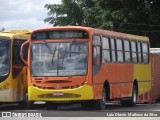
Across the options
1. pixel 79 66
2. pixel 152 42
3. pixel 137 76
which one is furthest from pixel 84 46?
pixel 152 42

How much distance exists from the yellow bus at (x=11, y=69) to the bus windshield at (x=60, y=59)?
1.62 meters

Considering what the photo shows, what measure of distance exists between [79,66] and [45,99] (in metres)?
1.66

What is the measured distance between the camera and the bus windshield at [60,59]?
2220cm

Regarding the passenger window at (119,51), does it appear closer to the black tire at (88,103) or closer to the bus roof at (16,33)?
the black tire at (88,103)

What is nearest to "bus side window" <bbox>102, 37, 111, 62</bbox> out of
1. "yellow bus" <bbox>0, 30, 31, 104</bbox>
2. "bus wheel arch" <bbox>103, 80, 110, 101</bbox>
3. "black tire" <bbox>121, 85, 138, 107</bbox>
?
"bus wheel arch" <bbox>103, 80, 110, 101</bbox>

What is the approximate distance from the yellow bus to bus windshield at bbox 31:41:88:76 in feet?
5.33

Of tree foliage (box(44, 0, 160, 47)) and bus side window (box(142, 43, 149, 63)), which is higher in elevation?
tree foliage (box(44, 0, 160, 47))

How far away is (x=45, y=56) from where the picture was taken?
22.6 metres

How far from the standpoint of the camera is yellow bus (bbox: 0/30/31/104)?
78.8ft

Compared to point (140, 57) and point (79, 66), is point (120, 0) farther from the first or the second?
point (79, 66)

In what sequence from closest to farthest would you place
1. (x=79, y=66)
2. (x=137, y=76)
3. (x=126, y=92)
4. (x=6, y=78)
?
(x=79, y=66) < (x=6, y=78) < (x=126, y=92) < (x=137, y=76)

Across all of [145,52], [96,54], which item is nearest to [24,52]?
[96,54]

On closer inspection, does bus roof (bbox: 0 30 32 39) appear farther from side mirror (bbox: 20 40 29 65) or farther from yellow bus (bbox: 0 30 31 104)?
side mirror (bbox: 20 40 29 65)

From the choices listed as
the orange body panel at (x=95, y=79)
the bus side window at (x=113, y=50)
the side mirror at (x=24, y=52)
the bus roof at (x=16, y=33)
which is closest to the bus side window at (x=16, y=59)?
the bus roof at (x=16, y=33)
